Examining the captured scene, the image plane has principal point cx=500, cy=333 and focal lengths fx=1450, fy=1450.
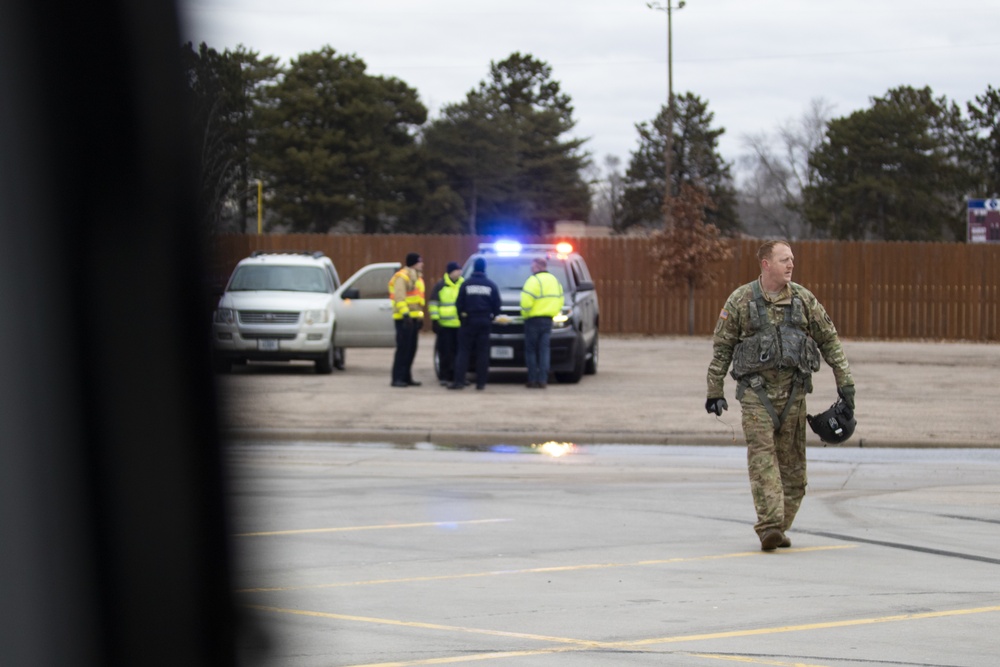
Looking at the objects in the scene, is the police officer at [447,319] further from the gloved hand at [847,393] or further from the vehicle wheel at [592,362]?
the gloved hand at [847,393]

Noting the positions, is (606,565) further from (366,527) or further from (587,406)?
(587,406)

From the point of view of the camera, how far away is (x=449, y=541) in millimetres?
9336

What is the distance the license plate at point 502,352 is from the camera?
21.6 meters

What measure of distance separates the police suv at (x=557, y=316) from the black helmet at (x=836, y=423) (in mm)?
11536

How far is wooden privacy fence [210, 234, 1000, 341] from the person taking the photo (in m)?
36.9

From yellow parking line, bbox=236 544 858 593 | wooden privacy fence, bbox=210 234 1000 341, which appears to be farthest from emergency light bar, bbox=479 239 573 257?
wooden privacy fence, bbox=210 234 1000 341

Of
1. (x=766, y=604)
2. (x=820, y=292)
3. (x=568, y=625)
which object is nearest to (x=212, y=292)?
(x=568, y=625)

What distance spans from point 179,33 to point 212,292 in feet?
6.05

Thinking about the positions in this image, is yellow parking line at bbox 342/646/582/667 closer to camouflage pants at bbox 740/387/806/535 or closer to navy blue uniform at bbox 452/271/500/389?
camouflage pants at bbox 740/387/806/535

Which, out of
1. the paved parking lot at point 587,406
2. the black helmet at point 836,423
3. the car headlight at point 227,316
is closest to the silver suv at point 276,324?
the car headlight at point 227,316

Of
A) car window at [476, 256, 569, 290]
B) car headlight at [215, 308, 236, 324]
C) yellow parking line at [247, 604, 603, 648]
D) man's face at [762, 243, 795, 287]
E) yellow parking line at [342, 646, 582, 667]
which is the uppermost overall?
man's face at [762, 243, 795, 287]

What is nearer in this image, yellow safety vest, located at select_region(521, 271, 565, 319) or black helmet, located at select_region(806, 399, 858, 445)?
black helmet, located at select_region(806, 399, 858, 445)

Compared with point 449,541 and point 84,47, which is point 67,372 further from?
point 449,541

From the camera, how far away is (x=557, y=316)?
21.2 m
